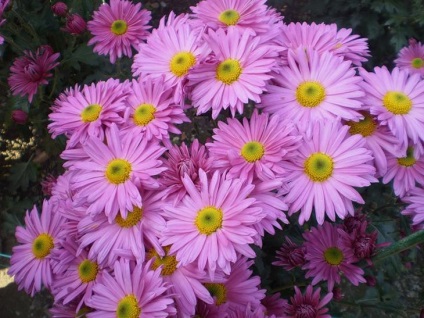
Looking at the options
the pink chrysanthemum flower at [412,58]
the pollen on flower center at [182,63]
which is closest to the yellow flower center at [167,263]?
the pollen on flower center at [182,63]

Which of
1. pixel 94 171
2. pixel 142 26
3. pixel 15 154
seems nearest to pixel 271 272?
pixel 94 171

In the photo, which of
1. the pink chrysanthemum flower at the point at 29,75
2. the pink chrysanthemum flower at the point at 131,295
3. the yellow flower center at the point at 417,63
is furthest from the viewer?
the yellow flower center at the point at 417,63

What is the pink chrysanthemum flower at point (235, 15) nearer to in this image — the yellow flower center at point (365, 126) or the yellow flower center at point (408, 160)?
the yellow flower center at point (365, 126)

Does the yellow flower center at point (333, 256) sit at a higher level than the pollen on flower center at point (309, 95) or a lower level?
lower

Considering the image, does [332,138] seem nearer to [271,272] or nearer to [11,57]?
[271,272]

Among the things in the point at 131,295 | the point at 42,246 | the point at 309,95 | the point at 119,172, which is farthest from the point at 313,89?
the point at 42,246

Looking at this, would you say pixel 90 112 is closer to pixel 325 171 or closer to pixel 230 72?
pixel 230 72
